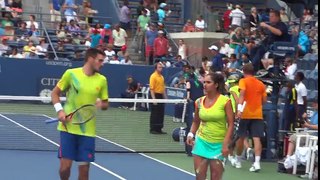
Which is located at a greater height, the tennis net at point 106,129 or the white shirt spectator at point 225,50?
the white shirt spectator at point 225,50

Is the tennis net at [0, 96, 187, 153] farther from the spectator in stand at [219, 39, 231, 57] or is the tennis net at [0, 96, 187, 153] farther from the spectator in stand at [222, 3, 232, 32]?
the spectator in stand at [222, 3, 232, 32]

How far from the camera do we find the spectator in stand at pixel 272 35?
1343cm

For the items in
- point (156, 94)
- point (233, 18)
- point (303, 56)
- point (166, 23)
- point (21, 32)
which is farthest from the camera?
point (166, 23)

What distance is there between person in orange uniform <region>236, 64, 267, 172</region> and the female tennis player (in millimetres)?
4123

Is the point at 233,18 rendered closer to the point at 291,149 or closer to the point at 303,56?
the point at 303,56

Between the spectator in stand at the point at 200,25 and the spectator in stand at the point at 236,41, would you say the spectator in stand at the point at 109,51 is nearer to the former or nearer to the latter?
the spectator in stand at the point at 236,41

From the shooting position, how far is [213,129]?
30.1ft

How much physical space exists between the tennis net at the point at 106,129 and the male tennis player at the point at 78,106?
19.5ft

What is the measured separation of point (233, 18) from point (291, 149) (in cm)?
1824

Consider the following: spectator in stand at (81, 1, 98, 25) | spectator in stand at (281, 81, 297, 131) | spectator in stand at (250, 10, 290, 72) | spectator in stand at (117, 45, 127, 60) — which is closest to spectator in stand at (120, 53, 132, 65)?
spectator in stand at (117, 45, 127, 60)

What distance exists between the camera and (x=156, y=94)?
1900 cm

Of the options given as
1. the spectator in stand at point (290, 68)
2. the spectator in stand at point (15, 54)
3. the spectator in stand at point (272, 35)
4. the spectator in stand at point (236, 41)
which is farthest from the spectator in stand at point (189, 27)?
the spectator in stand at point (272, 35)

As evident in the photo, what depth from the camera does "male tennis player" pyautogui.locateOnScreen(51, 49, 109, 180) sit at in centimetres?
904

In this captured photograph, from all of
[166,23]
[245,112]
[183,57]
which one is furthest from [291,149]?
[166,23]
